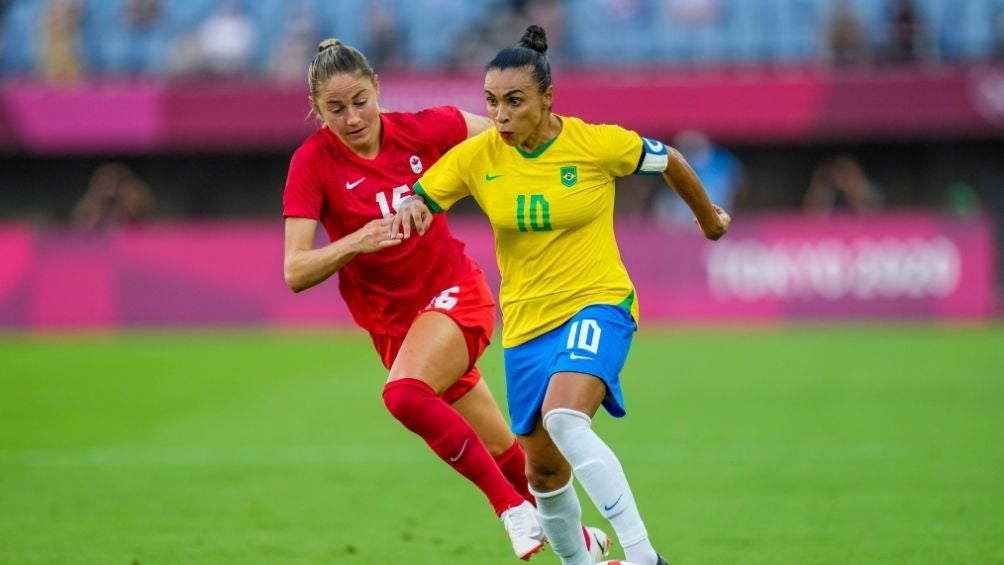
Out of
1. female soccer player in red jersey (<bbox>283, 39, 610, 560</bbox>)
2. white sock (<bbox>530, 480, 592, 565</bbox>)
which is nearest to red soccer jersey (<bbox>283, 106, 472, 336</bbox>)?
female soccer player in red jersey (<bbox>283, 39, 610, 560</bbox>)

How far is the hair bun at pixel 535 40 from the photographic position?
6223mm

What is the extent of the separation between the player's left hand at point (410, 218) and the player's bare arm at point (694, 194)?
108 cm

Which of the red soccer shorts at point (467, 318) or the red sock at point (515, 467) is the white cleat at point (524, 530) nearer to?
the red sock at point (515, 467)

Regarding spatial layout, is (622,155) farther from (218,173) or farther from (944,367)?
(218,173)

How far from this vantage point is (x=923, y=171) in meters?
24.5

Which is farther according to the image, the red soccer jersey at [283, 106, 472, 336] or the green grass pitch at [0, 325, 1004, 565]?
the green grass pitch at [0, 325, 1004, 565]

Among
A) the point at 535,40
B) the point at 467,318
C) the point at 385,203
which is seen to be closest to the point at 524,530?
the point at 467,318

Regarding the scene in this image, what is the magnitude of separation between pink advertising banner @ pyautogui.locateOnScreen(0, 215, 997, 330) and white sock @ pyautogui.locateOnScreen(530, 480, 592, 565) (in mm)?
13106

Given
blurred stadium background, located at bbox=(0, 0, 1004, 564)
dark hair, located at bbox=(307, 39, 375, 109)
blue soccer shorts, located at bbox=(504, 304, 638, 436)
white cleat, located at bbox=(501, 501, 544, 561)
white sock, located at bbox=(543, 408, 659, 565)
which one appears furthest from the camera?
blurred stadium background, located at bbox=(0, 0, 1004, 564)

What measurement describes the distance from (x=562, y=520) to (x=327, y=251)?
158 centimetres

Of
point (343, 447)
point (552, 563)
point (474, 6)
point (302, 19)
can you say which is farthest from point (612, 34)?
point (552, 563)

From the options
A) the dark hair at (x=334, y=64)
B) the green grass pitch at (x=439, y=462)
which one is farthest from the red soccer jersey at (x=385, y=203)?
the green grass pitch at (x=439, y=462)

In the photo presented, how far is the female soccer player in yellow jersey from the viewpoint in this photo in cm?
597

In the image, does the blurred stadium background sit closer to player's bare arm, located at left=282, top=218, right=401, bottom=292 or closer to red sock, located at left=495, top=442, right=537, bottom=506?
red sock, located at left=495, top=442, right=537, bottom=506
